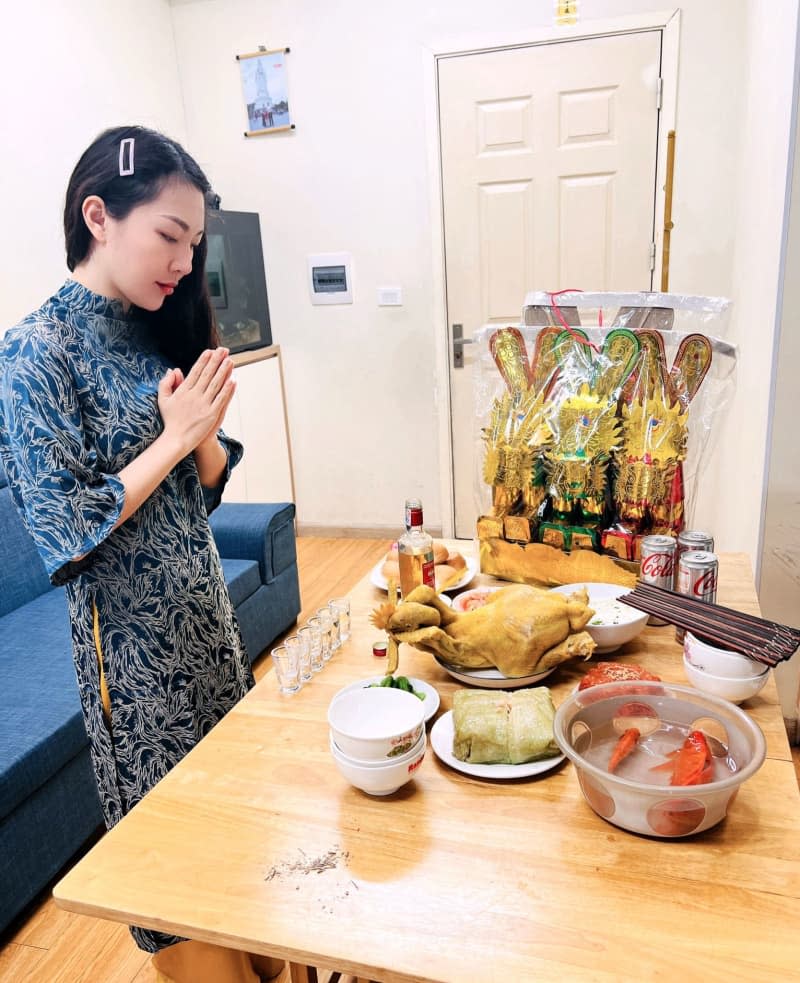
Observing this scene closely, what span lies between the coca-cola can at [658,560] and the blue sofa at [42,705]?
4.38 feet

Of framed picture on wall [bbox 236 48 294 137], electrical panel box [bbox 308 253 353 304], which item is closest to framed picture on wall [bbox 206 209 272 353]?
A: electrical panel box [bbox 308 253 353 304]

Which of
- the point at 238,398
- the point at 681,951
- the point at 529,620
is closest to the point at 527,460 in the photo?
the point at 529,620

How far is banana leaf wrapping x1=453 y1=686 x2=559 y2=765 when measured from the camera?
2.89ft

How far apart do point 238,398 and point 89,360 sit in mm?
2383

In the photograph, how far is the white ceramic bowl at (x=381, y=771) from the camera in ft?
2.69

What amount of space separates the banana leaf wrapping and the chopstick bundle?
24 centimetres

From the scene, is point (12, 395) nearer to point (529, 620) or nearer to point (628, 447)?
point (529, 620)

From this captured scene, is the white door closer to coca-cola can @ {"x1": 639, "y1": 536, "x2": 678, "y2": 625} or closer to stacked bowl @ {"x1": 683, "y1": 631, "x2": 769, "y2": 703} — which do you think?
coca-cola can @ {"x1": 639, "y1": 536, "x2": 678, "y2": 625}

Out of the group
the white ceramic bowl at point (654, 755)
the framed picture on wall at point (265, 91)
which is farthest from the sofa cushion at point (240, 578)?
the framed picture on wall at point (265, 91)

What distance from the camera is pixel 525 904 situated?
0.69 meters

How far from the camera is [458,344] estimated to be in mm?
3559

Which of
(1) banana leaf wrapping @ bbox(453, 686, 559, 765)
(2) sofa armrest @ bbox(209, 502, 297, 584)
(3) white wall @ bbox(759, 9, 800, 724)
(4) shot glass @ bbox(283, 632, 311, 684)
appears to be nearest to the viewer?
(1) banana leaf wrapping @ bbox(453, 686, 559, 765)

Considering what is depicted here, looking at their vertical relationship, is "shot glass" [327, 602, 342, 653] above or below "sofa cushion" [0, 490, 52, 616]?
above

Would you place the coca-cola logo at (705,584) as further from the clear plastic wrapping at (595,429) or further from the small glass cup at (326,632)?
the small glass cup at (326,632)
